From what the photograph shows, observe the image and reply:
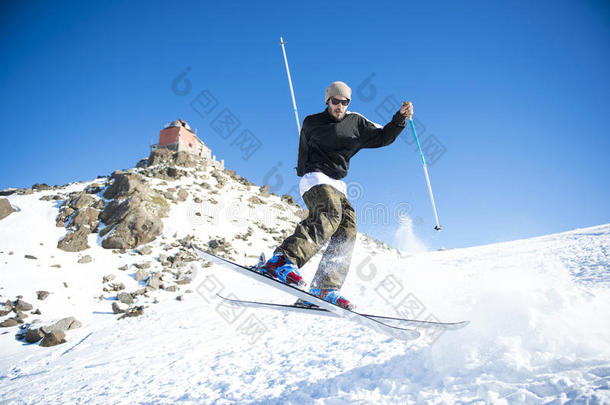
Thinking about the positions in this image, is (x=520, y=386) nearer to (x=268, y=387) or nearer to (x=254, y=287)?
(x=268, y=387)

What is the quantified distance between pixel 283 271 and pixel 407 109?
2.25m

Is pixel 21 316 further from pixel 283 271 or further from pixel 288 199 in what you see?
pixel 288 199

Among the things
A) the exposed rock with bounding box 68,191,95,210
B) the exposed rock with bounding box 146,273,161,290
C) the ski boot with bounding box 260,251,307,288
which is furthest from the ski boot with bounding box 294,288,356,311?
the exposed rock with bounding box 68,191,95,210

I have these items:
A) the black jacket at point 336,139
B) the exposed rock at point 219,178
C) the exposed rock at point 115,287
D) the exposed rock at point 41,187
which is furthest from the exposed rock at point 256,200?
the black jacket at point 336,139

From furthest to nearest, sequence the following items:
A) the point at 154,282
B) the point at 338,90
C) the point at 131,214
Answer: the point at 131,214, the point at 154,282, the point at 338,90

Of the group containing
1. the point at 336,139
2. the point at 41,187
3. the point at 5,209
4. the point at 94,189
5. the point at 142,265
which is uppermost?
the point at 41,187

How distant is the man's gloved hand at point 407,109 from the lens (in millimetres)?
3439

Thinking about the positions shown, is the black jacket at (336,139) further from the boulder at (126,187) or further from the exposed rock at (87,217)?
the boulder at (126,187)

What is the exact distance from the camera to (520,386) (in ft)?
7.77

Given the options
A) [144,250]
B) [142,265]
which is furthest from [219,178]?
[142,265]

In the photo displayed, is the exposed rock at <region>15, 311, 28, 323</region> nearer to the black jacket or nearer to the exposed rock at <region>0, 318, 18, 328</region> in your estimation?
the exposed rock at <region>0, 318, 18, 328</region>

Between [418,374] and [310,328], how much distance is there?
238 cm

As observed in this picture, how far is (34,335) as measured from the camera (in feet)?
29.3

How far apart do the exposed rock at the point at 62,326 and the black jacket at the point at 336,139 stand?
10001mm
